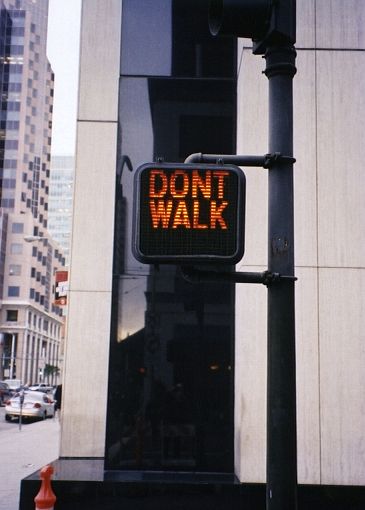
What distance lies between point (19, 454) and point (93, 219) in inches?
400

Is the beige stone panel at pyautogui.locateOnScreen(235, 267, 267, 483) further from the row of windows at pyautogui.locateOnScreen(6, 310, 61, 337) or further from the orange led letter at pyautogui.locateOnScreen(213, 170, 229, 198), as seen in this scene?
the row of windows at pyautogui.locateOnScreen(6, 310, 61, 337)

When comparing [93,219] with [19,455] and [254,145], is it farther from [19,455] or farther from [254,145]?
[19,455]

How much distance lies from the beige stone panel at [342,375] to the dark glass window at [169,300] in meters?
1.38

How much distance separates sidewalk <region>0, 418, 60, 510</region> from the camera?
11.0 meters

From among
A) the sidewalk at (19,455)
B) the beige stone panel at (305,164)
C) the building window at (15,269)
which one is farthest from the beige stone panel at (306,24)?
the building window at (15,269)

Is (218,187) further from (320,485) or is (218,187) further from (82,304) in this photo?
(82,304)

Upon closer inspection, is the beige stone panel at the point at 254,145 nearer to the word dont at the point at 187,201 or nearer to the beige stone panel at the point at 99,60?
the beige stone panel at the point at 99,60

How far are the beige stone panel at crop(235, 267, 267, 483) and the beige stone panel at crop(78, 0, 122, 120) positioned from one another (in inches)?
140

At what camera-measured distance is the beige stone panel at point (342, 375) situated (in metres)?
7.55

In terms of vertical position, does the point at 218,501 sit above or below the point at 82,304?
below

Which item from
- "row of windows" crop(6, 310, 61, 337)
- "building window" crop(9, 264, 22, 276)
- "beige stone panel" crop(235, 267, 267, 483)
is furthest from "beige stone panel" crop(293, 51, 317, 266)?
"row of windows" crop(6, 310, 61, 337)

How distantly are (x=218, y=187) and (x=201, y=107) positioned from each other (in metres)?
6.46

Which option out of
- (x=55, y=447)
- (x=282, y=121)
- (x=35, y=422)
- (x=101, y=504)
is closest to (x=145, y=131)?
(x=101, y=504)

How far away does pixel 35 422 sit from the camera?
3319 cm
